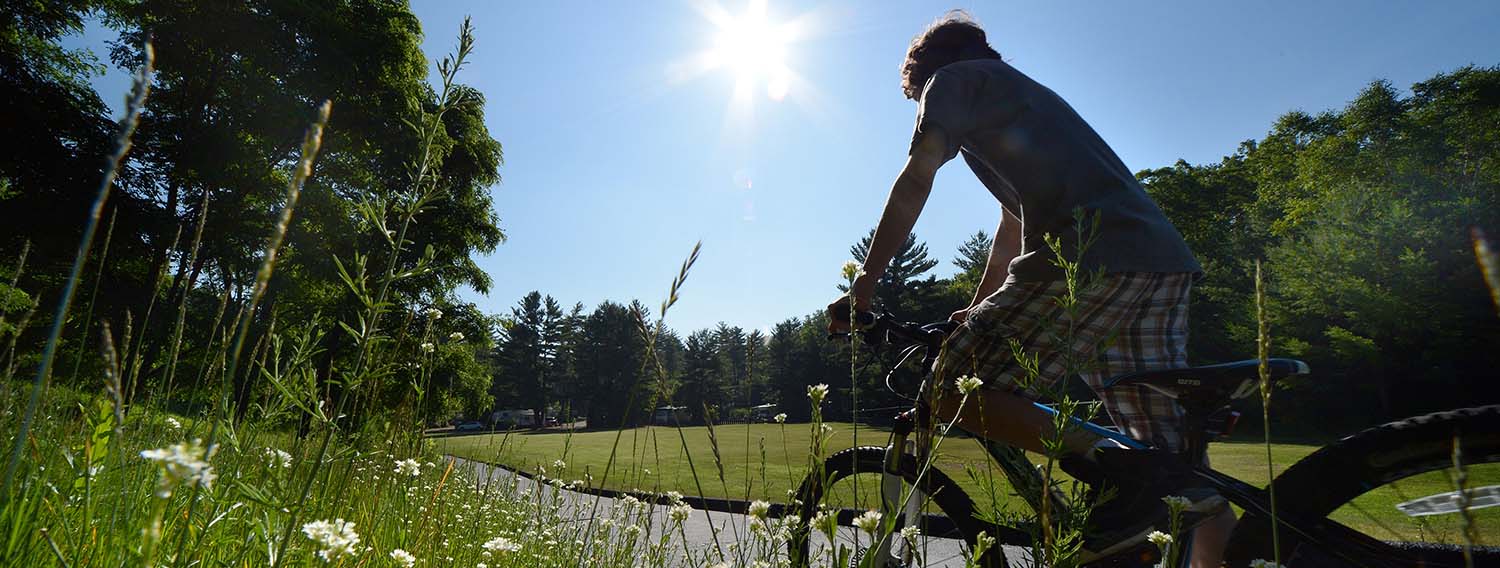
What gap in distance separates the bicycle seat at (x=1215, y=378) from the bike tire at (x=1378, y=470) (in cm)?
31

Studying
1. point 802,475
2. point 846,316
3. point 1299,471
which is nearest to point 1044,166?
point 846,316

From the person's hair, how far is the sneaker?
6.32 feet

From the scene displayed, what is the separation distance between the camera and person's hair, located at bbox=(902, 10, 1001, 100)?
323 centimetres

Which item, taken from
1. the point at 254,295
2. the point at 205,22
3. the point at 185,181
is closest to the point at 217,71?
the point at 205,22

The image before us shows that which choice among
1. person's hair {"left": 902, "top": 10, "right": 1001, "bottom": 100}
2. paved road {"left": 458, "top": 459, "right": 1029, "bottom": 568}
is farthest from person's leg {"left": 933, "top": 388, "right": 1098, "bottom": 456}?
person's hair {"left": 902, "top": 10, "right": 1001, "bottom": 100}

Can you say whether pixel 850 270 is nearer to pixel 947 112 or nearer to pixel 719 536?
pixel 947 112

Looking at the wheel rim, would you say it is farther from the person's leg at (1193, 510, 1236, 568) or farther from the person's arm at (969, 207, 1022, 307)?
the person's arm at (969, 207, 1022, 307)

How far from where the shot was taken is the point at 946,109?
108 inches

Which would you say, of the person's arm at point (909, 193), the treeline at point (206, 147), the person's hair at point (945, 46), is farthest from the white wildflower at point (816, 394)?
the treeline at point (206, 147)

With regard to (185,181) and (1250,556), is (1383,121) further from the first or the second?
(185,181)

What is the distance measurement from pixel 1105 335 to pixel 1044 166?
0.71 m

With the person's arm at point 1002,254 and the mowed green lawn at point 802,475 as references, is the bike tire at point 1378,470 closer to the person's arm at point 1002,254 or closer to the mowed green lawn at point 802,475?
the mowed green lawn at point 802,475

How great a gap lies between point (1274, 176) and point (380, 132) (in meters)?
43.5

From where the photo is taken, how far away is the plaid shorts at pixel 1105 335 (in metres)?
2.49
